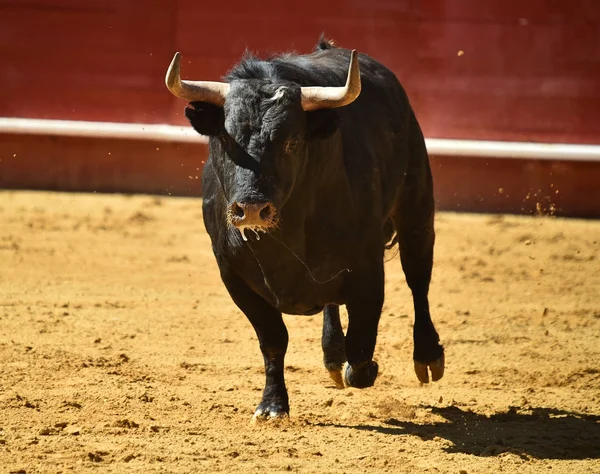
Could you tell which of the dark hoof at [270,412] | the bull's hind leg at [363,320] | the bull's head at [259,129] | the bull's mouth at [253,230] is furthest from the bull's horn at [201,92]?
the dark hoof at [270,412]

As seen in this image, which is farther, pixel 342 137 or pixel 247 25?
pixel 247 25

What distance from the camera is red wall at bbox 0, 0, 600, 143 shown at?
919cm

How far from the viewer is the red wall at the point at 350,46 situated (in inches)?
362

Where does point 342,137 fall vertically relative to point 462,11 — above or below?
below

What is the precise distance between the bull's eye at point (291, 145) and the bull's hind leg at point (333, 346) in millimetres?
1188

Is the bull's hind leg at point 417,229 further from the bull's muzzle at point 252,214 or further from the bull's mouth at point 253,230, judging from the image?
the bull's muzzle at point 252,214

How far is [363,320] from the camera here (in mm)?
4113

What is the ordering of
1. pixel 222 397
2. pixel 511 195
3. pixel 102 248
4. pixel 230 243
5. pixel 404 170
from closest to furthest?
1. pixel 230 243
2. pixel 222 397
3. pixel 404 170
4. pixel 102 248
5. pixel 511 195

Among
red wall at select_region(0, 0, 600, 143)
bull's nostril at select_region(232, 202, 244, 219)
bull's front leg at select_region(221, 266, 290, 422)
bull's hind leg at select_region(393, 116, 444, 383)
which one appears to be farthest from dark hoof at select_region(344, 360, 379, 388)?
red wall at select_region(0, 0, 600, 143)

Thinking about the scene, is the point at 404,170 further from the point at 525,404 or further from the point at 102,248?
the point at 102,248

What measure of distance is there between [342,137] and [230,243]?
0.58m

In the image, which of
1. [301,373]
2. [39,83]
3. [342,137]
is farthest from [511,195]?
[342,137]

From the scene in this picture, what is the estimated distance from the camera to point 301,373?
4922mm

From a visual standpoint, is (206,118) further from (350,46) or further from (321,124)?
(350,46)
